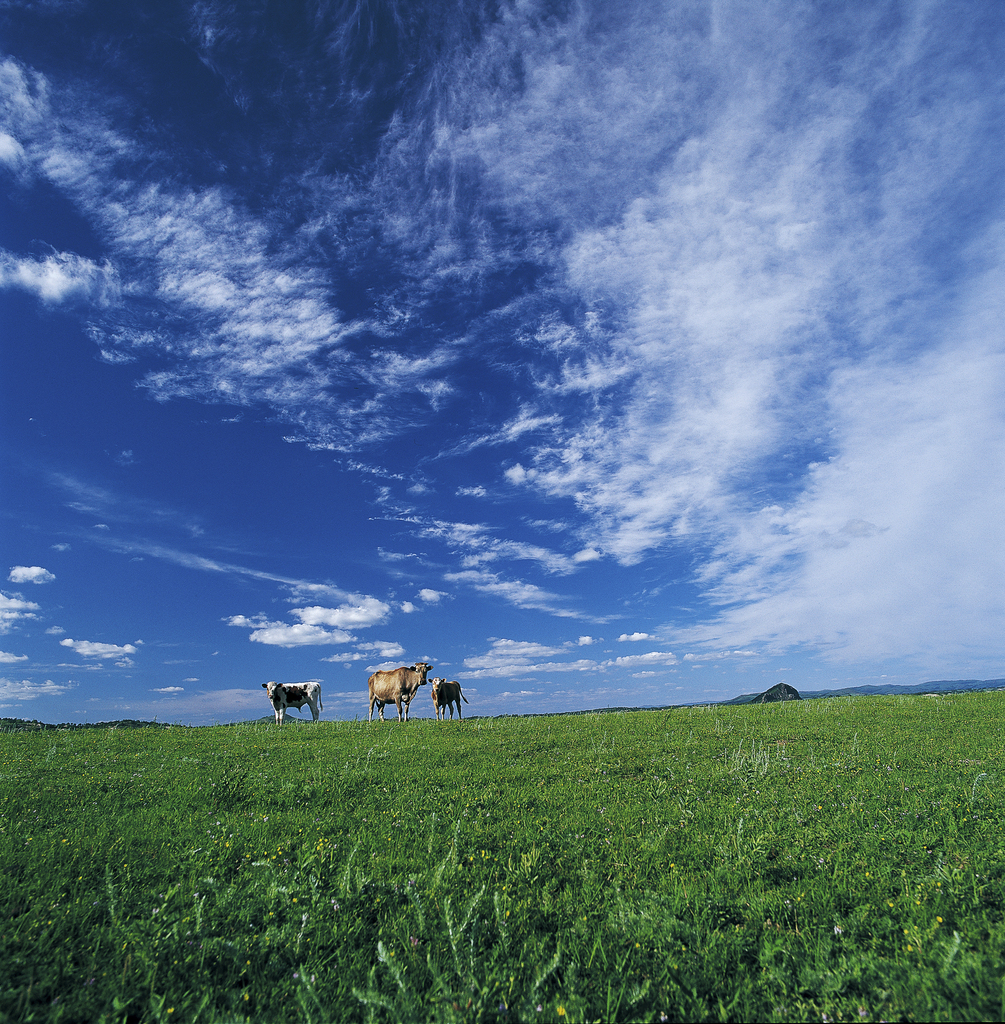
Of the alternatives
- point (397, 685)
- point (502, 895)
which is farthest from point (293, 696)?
point (502, 895)

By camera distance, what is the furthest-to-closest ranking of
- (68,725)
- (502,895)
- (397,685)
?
(397,685) → (68,725) → (502,895)

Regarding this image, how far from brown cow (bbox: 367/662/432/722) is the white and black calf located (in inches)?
168

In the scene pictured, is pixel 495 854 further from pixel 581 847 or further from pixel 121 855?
pixel 121 855

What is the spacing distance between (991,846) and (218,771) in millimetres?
15207

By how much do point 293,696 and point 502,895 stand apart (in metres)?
34.0

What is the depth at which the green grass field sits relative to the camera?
4.80m

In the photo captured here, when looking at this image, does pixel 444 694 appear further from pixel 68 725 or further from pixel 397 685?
pixel 68 725

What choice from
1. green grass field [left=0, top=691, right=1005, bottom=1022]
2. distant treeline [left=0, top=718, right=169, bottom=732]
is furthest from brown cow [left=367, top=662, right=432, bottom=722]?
green grass field [left=0, top=691, right=1005, bottom=1022]

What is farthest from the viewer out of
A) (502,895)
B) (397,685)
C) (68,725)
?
(397,685)

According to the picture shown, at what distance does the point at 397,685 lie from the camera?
35500 millimetres

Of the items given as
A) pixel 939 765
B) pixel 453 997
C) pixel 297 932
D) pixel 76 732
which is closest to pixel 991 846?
pixel 939 765

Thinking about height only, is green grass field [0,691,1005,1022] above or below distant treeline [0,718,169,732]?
below

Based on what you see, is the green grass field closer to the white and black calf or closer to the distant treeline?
the distant treeline

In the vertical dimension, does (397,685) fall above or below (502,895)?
above
